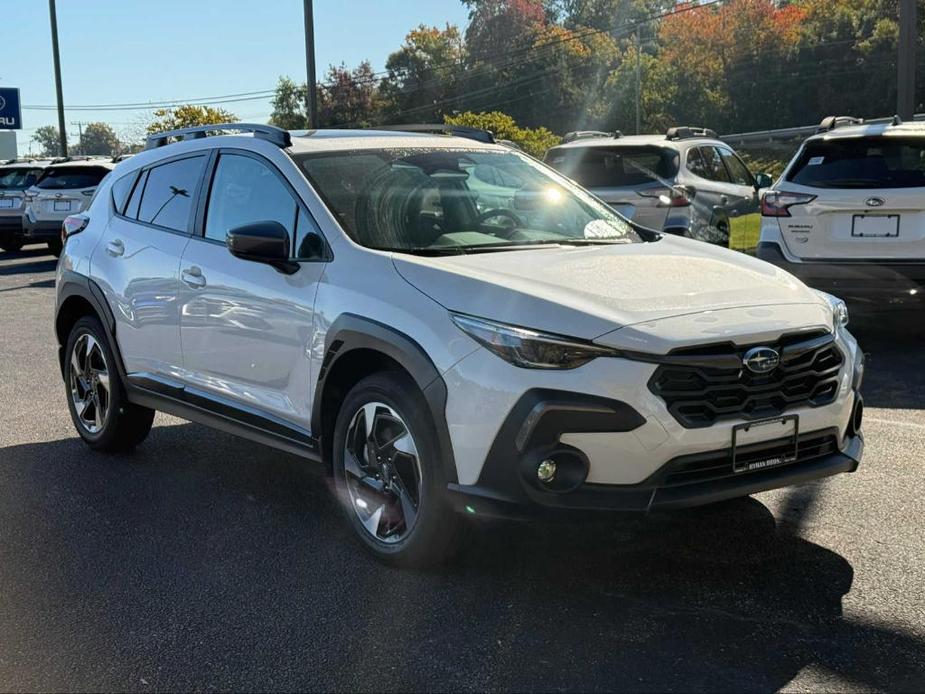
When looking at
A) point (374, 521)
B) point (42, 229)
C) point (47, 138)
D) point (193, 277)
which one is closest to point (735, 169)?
point (193, 277)

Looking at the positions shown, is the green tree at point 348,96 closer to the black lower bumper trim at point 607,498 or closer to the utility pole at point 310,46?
the utility pole at point 310,46

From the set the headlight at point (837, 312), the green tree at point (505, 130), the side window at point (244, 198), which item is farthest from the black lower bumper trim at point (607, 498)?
the green tree at point (505, 130)

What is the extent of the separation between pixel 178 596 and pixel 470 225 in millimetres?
2020

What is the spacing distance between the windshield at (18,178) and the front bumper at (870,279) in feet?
60.8

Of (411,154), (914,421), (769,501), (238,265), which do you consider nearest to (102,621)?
(238,265)

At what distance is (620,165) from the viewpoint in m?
11.1

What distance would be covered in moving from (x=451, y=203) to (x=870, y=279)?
14.5ft

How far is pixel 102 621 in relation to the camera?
3.85 metres

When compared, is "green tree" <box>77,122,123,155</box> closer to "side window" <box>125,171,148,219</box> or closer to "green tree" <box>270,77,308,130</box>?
"green tree" <box>270,77,308,130</box>

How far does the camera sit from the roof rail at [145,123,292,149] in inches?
199

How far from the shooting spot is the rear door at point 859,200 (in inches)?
317

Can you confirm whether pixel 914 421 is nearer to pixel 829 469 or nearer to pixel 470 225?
pixel 829 469

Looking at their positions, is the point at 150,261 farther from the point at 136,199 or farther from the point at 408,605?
the point at 408,605

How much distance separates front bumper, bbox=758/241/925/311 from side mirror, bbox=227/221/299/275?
477 centimetres
